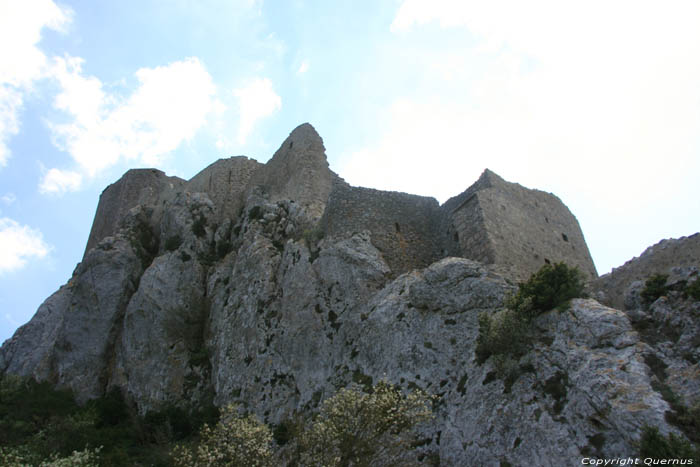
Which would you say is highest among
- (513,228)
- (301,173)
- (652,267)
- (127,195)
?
(127,195)

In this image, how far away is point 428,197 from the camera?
26281 millimetres

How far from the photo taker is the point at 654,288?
13.7 meters

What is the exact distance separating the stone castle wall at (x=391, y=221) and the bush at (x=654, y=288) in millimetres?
10446

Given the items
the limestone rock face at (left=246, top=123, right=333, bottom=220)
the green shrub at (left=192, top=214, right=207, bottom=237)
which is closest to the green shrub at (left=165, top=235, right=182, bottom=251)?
the green shrub at (left=192, top=214, right=207, bottom=237)

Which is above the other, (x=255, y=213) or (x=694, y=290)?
(x=255, y=213)

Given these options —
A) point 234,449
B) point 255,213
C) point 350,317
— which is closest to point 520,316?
point 350,317

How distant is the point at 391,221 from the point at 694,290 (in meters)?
14.1

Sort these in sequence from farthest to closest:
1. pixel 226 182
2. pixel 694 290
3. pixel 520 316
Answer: pixel 226 182 < pixel 520 316 < pixel 694 290

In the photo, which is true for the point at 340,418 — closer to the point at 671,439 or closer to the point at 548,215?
the point at 671,439

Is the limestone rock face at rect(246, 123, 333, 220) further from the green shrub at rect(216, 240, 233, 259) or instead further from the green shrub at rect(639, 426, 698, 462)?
the green shrub at rect(639, 426, 698, 462)

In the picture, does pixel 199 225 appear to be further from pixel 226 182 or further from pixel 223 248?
pixel 226 182

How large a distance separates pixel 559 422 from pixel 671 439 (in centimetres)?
261

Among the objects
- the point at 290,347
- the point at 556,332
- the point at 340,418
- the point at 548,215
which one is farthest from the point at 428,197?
the point at 340,418

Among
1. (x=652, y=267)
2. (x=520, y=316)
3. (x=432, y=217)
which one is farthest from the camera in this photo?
(x=432, y=217)
